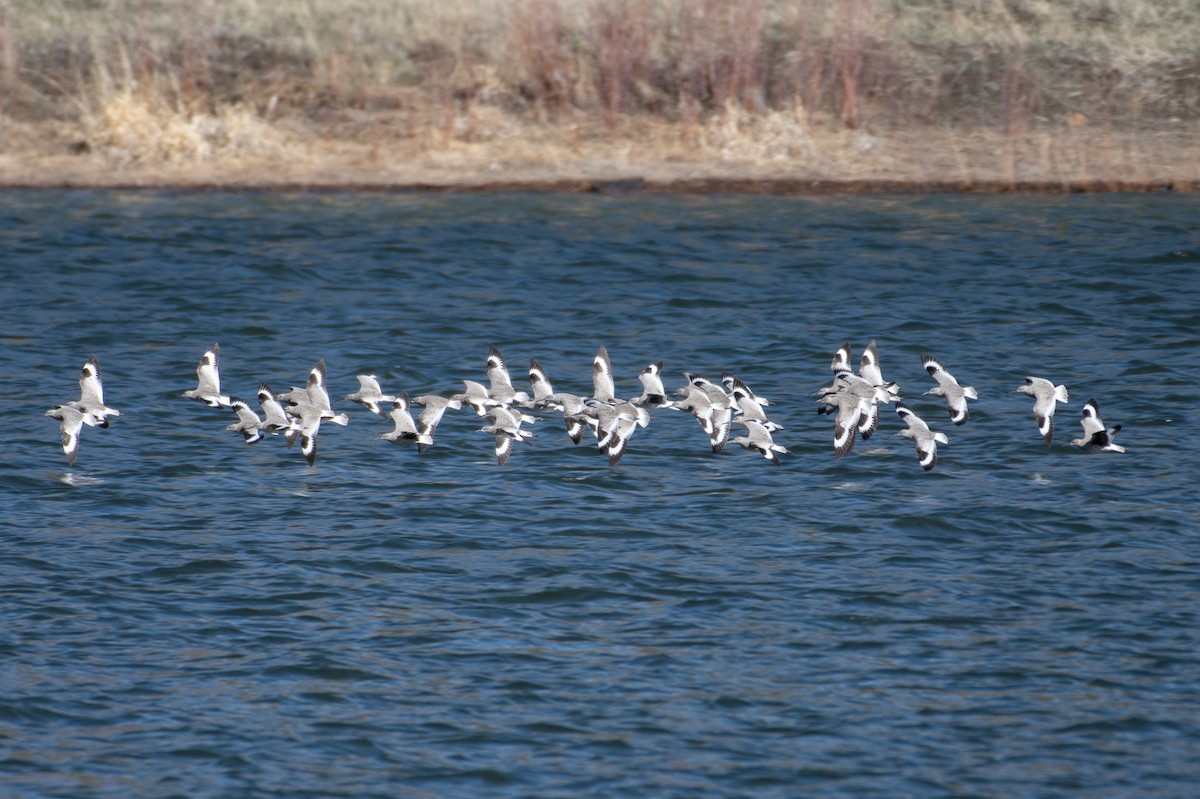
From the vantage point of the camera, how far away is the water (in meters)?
13.7

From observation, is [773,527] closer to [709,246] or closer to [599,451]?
[599,451]

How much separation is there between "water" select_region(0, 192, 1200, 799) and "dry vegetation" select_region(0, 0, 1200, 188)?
6.29 feet

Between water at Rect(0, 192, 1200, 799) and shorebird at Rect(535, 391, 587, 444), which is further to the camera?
shorebird at Rect(535, 391, 587, 444)

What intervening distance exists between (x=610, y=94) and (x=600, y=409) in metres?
16.0

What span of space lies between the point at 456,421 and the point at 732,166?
12.4 metres

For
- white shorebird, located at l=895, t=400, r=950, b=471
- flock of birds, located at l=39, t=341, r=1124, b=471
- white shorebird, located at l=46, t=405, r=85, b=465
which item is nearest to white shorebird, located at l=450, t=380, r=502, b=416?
flock of birds, located at l=39, t=341, r=1124, b=471

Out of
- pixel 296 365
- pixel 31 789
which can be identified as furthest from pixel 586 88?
pixel 31 789

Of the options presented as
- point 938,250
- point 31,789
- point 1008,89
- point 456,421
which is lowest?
point 31,789

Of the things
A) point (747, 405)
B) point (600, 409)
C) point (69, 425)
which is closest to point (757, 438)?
point (747, 405)

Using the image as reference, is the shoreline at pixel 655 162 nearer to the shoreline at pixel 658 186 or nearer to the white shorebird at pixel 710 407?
the shoreline at pixel 658 186

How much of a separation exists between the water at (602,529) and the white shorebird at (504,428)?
0.46m

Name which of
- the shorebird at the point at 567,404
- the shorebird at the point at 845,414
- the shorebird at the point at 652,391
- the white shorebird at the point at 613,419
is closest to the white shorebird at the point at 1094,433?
the shorebird at the point at 845,414

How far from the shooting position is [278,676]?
48.8ft

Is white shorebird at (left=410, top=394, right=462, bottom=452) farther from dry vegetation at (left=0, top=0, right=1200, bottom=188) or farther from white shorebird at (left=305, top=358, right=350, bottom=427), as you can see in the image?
dry vegetation at (left=0, top=0, right=1200, bottom=188)
